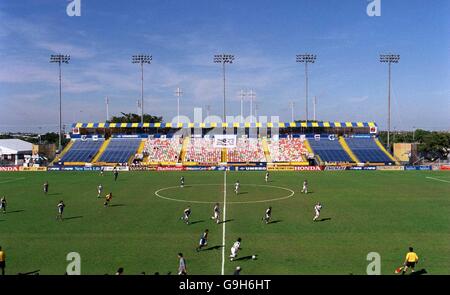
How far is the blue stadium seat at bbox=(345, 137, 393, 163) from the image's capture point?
68.0 m

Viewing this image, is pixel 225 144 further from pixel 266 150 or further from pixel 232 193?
pixel 232 193

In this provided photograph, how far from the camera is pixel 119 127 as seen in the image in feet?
266

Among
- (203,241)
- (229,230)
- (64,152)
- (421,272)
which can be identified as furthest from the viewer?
(64,152)

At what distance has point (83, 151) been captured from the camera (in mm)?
72812

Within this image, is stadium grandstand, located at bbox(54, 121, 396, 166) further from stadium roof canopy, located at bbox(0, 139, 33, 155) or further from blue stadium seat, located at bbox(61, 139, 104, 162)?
stadium roof canopy, located at bbox(0, 139, 33, 155)

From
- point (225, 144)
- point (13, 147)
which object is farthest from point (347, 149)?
point (13, 147)

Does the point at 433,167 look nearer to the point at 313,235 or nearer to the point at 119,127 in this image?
the point at 313,235

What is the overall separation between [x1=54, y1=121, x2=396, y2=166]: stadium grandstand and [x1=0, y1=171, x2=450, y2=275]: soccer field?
98.5 ft

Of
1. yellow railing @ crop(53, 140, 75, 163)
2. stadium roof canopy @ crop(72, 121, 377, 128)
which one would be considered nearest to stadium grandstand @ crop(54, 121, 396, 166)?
stadium roof canopy @ crop(72, 121, 377, 128)

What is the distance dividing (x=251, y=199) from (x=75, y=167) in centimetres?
4306

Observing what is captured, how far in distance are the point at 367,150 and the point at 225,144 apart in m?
28.2
